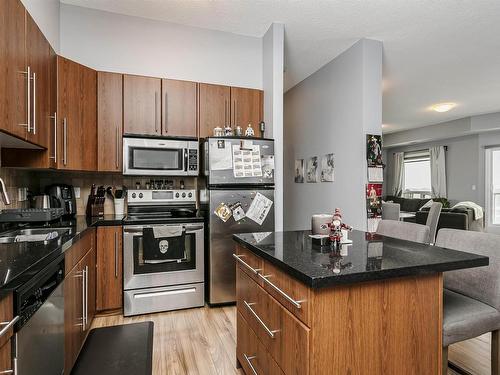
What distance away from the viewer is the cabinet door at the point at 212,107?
10.4 feet

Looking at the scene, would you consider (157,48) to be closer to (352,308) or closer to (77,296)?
(77,296)

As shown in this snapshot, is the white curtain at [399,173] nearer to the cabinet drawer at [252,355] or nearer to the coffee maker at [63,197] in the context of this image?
the cabinet drawer at [252,355]

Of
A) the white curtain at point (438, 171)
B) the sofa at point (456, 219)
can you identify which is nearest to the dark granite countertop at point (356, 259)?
the sofa at point (456, 219)

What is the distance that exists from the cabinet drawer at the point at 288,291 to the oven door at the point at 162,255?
1.55 metres

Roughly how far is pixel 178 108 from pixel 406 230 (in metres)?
2.38

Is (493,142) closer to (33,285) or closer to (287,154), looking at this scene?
(287,154)

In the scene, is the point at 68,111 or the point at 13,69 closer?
the point at 13,69

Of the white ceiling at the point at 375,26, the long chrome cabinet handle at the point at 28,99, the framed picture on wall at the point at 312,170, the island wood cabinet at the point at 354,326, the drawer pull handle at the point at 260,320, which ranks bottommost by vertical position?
the drawer pull handle at the point at 260,320

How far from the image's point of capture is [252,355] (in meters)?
1.62

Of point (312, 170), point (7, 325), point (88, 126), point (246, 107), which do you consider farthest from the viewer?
point (312, 170)

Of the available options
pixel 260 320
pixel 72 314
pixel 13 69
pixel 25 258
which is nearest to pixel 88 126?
pixel 13 69

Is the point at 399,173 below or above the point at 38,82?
below

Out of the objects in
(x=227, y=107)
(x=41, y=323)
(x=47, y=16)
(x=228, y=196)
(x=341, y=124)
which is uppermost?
(x=47, y=16)

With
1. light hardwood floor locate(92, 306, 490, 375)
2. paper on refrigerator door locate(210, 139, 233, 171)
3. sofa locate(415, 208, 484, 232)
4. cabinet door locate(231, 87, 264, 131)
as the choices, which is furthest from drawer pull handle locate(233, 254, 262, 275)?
sofa locate(415, 208, 484, 232)
